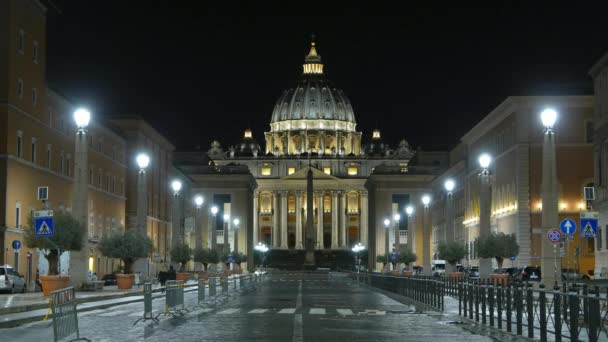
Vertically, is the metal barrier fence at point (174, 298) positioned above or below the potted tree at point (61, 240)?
below

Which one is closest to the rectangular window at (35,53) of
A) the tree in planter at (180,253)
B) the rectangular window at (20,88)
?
the rectangular window at (20,88)

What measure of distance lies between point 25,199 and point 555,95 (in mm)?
42557

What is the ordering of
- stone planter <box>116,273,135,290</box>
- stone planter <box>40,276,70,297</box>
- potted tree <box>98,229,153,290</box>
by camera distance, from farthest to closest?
potted tree <box>98,229,153,290</box>
stone planter <box>116,273,135,290</box>
stone planter <box>40,276,70,297</box>

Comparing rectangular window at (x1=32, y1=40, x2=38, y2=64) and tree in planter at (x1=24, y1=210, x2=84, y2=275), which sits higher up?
rectangular window at (x1=32, y1=40, x2=38, y2=64)

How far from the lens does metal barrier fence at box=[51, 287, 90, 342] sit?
1722cm

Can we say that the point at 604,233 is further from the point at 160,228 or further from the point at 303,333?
the point at 160,228

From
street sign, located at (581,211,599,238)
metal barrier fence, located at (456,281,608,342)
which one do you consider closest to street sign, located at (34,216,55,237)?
metal barrier fence, located at (456,281,608,342)

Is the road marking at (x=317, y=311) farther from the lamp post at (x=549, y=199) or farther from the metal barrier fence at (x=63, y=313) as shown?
the metal barrier fence at (x=63, y=313)

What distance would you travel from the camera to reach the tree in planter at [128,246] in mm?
55281

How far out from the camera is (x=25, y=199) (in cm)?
6625

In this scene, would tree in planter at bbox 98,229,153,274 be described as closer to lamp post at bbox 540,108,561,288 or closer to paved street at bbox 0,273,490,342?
paved street at bbox 0,273,490,342

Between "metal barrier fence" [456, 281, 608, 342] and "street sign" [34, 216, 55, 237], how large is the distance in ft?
37.6

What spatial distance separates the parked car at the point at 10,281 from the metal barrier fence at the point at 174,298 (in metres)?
20.5

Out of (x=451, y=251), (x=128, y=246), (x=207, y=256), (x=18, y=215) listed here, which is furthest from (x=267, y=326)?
(x=207, y=256)
